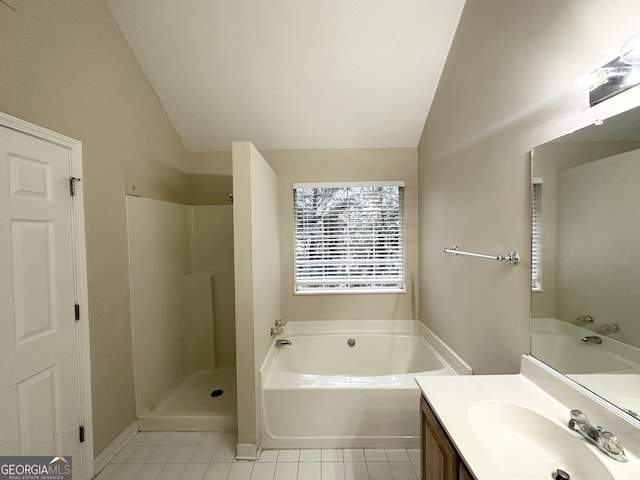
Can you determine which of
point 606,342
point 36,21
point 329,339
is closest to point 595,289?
A: point 606,342

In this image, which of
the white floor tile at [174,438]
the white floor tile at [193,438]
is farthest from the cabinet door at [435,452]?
the white floor tile at [174,438]

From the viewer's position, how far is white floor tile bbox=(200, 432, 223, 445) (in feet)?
6.09

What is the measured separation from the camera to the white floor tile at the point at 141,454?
1.71m

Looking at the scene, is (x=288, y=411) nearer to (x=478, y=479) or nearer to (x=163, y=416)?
(x=163, y=416)

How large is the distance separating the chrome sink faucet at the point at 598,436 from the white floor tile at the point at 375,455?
1.23 m

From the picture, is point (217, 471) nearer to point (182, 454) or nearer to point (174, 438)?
point (182, 454)

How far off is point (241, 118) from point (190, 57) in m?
0.56

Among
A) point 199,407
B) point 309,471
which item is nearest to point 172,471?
point 199,407

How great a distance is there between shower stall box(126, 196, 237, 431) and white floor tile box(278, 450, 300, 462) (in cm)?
46

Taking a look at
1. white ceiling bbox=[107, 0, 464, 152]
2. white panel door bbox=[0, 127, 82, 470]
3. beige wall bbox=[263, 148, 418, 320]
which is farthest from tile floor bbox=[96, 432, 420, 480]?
white ceiling bbox=[107, 0, 464, 152]

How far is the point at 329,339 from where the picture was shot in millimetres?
2574

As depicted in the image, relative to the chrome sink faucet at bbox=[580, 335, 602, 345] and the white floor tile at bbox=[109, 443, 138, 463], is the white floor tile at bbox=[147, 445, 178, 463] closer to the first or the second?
the white floor tile at bbox=[109, 443, 138, 463]

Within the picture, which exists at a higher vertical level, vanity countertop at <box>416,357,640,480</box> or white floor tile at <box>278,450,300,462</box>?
vanity countertop at <box>416,357,640,480</box>

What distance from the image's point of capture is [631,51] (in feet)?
2.43
